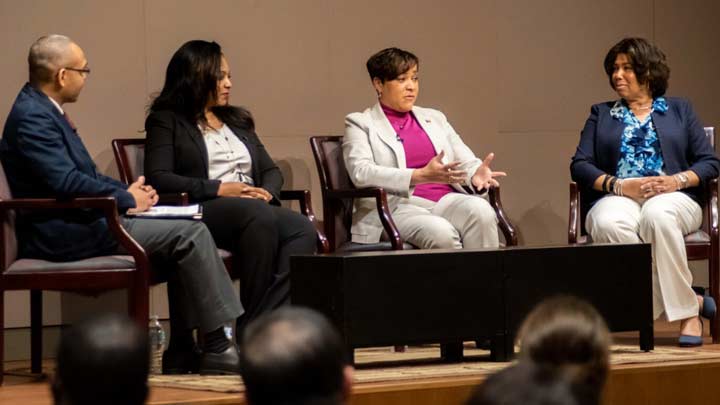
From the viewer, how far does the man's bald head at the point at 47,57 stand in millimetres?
3957

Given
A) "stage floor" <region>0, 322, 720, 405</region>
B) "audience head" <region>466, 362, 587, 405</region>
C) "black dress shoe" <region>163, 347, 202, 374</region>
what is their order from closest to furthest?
"audience head" <region>466, 362, 587, 405</region> < "stage floor" <region>0, 322, 720, 405</region> < "black dress shoe" <region>163, 347, 202, 374</region>

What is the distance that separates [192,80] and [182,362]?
1.07 m

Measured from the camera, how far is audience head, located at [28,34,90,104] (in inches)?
156

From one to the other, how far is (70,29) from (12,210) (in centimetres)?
117

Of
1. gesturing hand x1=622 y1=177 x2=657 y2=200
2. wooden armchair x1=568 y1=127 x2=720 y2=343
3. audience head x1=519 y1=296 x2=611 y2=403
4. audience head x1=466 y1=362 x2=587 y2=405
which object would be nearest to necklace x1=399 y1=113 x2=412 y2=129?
wooden armchair x1=568 y1=127 x2=720 y2=343

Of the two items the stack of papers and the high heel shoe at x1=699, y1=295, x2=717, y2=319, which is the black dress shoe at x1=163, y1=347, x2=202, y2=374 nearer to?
the stack of papers

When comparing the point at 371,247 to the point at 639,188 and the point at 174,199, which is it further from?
the point at 639,188

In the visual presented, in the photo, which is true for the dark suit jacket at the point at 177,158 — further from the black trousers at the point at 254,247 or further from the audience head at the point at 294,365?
the audience head at the point at 294,365

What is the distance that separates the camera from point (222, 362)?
3.93m

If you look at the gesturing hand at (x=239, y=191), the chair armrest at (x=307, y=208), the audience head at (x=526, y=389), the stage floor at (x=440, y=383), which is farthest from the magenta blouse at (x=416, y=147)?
the audience head at (x=526, y=389)

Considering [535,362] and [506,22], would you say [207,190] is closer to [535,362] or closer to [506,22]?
[506,22]

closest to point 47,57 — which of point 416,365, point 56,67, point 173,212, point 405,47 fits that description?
point 56,67

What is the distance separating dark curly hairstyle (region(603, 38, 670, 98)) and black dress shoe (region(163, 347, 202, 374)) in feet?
6.87

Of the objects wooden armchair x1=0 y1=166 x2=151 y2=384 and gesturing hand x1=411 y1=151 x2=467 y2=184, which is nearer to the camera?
wooden armchair x1=0 y1=166 x2=151 y2=384
